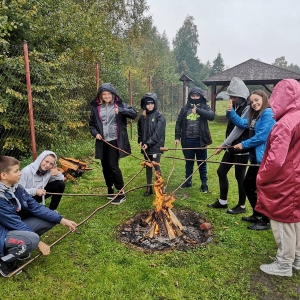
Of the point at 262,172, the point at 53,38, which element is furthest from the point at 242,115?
the point at 53,38

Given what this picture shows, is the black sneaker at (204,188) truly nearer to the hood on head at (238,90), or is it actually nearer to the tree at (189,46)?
the hood on head at (238,90)

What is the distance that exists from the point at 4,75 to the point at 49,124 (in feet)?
4.20

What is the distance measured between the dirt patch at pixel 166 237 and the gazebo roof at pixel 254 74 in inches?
534

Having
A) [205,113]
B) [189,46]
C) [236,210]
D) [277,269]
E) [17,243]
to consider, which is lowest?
[277,269]

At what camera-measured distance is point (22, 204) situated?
2906mm

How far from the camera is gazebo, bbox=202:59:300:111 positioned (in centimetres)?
1580

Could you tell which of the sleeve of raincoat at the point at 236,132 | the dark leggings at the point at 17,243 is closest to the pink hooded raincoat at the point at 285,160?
the sleeve of raincoat at the point at 236,132

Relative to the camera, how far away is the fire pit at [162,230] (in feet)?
11.2

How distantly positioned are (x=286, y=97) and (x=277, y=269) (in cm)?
170

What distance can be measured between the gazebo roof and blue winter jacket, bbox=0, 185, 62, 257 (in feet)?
48.9

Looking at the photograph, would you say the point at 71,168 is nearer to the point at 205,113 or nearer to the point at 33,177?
the point at 33,177

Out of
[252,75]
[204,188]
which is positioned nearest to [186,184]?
[204,188]

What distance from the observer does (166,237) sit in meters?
3.58

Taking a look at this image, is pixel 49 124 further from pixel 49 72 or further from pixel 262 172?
pixel 262 172
